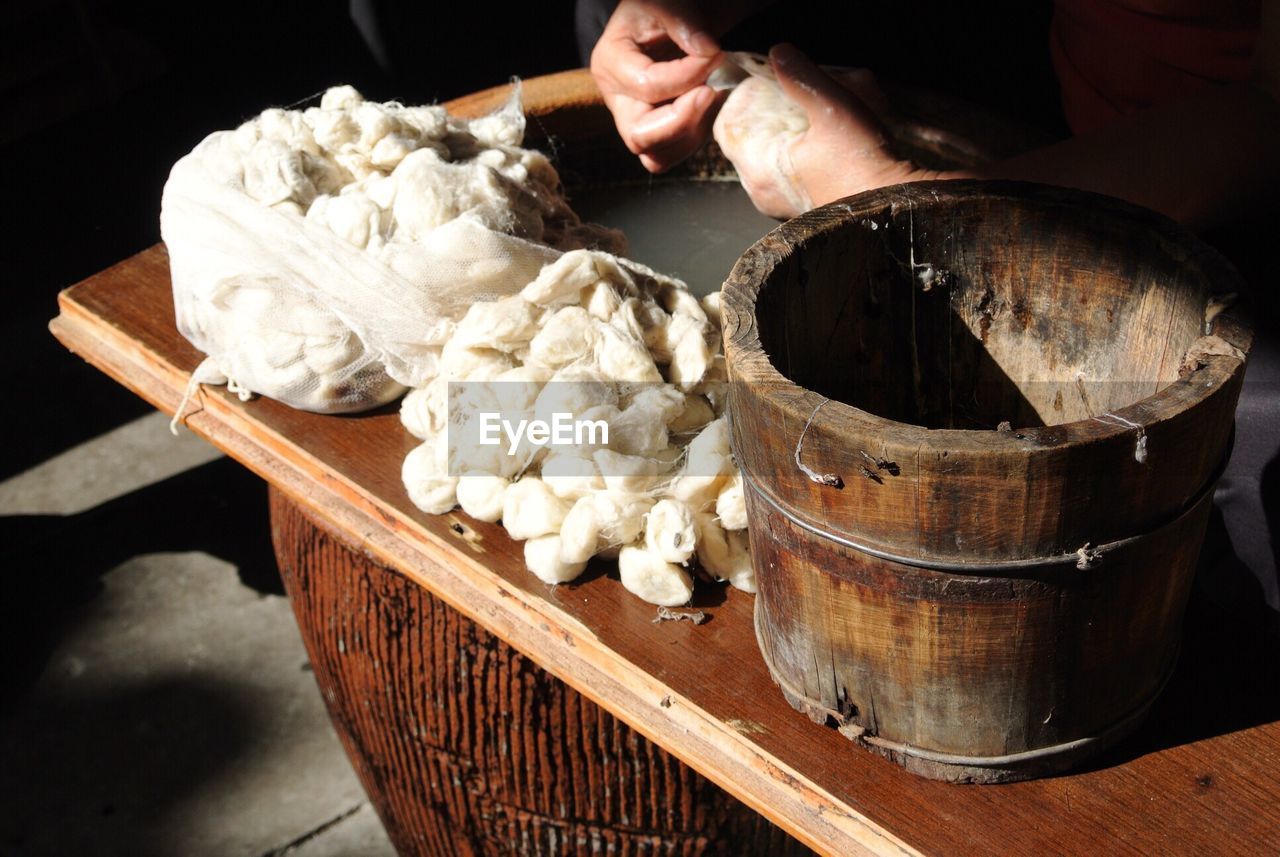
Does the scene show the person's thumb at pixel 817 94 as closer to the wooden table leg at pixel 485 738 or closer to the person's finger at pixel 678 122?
the person's finger at pixel 678 122

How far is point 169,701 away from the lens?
8.34 ft

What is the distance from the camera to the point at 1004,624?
84cm

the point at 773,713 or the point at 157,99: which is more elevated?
the point at 773,713

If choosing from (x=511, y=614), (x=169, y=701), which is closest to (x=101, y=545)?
(x=169, y=701)

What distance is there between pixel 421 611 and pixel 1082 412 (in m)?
0.75

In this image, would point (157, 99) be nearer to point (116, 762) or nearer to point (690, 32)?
point (116, 762)

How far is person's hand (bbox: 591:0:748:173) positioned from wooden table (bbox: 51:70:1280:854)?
11 cm

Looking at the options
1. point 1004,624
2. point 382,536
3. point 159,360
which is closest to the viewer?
point 1004,624

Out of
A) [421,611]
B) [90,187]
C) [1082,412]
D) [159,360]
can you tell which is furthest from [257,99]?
[1082,412]

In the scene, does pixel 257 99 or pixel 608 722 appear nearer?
pixel 608 722

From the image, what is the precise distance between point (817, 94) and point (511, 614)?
0.67m

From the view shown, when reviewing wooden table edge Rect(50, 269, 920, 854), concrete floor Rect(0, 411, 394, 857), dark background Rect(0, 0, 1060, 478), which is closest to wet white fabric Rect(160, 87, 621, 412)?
wooden table edge Rect(50, 269, 920, 854)

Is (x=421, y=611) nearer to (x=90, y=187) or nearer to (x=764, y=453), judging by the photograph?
(x=764, y=453)

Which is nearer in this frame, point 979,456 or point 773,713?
point 979,456
